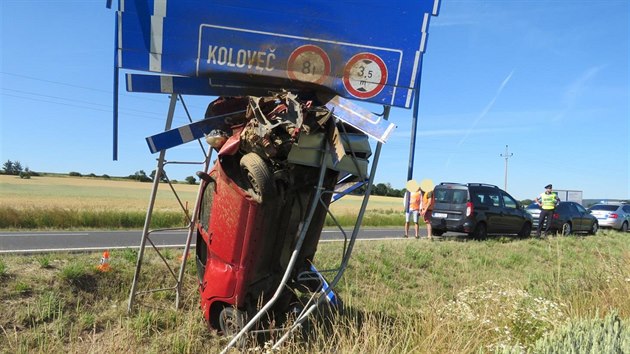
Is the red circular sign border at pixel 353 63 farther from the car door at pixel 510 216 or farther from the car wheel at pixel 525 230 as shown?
the car wheel at pixel 525 230

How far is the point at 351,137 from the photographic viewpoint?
448 cm

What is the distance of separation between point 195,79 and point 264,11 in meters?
0.90

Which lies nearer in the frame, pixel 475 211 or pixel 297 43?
pixel 297 43

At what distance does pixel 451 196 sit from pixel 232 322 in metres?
12.2

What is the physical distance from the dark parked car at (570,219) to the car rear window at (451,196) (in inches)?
197

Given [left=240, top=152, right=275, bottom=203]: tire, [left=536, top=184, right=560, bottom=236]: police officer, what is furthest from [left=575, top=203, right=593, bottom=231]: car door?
[left=240, top=152, right=275, bottom=203]: tire

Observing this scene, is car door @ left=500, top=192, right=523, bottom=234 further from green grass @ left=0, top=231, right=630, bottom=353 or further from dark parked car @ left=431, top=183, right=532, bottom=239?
green grass @ left=0, top=231, right=630, bottom=353

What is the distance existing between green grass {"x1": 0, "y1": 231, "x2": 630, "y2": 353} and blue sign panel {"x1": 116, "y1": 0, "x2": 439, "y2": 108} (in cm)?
210

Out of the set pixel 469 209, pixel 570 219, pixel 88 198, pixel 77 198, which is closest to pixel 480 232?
pixel 469 209

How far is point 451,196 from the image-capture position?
15547mm

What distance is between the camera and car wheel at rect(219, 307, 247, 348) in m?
4.32

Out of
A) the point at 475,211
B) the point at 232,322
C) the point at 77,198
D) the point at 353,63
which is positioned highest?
the point at 353,63

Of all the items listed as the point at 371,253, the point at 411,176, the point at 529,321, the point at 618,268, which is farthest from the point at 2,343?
the point at 618,268

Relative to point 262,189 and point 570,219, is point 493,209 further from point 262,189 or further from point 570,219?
point 262,189
